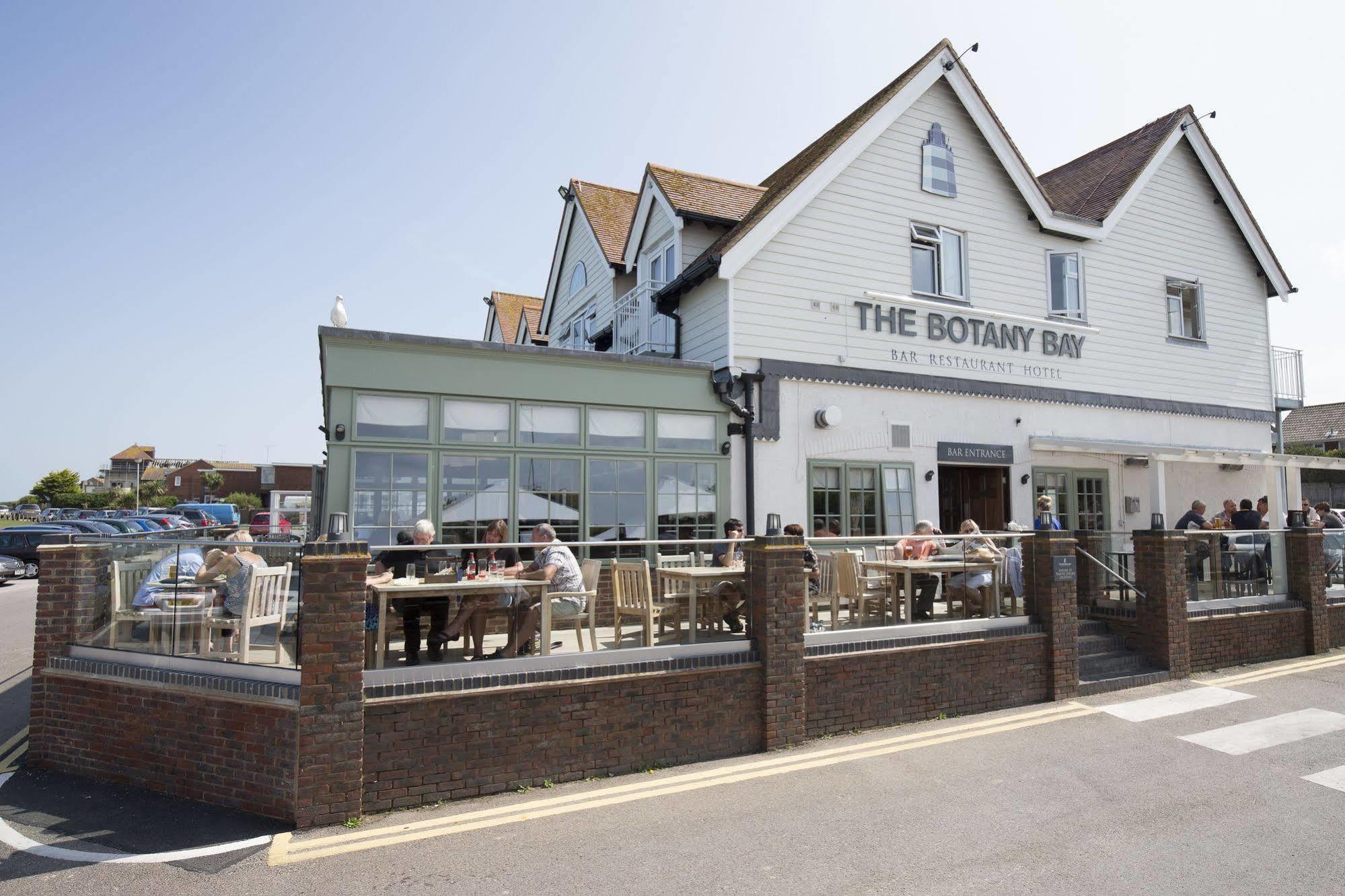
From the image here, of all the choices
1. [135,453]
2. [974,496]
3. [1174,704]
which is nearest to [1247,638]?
[1174,704]

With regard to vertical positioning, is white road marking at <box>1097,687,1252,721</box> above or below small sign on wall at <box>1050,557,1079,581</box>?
below

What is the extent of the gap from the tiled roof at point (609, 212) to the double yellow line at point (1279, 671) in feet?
38.3

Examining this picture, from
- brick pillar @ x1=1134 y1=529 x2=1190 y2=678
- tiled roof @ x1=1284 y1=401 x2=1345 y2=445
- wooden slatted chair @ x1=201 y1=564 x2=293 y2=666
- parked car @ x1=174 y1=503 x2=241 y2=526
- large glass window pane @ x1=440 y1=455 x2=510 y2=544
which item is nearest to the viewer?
wooden slatted chair @ x1=201 y1=564 x2=293 y2=666

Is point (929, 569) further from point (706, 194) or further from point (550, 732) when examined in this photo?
point (706, 194)

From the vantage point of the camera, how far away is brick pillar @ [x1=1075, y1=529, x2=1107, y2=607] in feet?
32.0

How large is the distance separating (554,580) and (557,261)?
1423 centimetres

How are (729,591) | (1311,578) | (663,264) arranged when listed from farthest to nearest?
1. (663,264)
2. (1311,578)
3. (729,591)

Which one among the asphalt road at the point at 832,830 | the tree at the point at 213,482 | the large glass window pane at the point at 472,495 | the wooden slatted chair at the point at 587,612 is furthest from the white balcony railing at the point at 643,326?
the tree at the point at 213,482

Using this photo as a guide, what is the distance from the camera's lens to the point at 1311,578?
37.3 feet

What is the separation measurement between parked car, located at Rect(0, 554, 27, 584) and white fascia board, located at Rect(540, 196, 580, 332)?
1625cm

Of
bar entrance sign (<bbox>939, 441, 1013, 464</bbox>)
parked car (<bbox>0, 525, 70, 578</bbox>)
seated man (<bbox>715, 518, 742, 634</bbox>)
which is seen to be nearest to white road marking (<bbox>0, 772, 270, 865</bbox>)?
seated man (<bbox>715, 518, 742, 634</bbox>)

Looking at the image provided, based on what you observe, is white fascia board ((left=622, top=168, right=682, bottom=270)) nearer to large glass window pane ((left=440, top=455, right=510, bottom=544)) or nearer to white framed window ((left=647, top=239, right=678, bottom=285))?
white framed window ((left=647, top=239, right=678, bottom=285))

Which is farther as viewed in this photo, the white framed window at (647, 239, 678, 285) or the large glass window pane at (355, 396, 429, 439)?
the white framed window at (647, 239, 678, 285)

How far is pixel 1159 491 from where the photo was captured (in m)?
13.4
